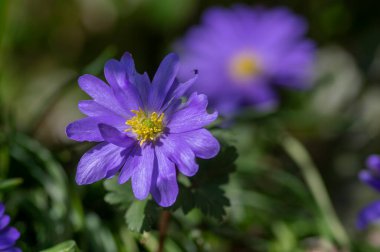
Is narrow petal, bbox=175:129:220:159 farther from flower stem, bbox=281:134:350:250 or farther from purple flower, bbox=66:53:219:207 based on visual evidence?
flower stem, bbox=281:134:350:250

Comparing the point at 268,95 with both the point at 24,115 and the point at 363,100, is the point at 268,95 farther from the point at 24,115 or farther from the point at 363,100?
the point at 24,115

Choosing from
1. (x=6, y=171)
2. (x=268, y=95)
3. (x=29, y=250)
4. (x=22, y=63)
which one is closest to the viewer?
(x=29, y=250)

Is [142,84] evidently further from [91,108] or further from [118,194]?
[118,194]

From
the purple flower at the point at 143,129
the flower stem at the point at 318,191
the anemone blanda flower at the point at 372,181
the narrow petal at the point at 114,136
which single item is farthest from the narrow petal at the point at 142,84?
the flower stem at the point at 318,191

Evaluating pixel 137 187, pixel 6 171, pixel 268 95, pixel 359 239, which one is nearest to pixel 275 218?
pixel 359 239

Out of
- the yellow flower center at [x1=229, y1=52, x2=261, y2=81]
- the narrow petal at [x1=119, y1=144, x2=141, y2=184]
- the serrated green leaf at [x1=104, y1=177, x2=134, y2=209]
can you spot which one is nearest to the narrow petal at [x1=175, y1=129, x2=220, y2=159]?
the narrow petal at [x1=119, y1=144, x2=141, y2=184]

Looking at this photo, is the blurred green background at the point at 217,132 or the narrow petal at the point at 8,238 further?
the blurred green background at the point at 217,132

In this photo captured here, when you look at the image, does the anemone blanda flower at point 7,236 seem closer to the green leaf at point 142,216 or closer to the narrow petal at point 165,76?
the green leaf at point 142,216
